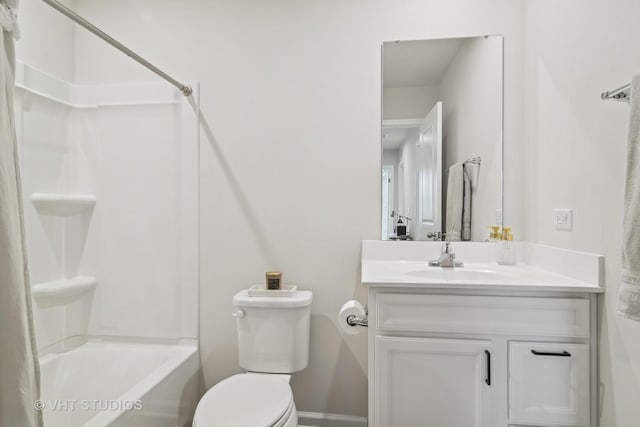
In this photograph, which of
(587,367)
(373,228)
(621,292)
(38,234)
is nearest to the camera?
(621,292)

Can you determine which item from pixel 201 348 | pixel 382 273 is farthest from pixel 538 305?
pixel 201 348

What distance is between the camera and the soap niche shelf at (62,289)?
1625 millimetres

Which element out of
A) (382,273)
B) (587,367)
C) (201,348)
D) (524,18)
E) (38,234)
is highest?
(524,18)

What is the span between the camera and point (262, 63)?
1.84 meters

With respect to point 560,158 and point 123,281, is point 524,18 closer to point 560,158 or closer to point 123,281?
point 560,158

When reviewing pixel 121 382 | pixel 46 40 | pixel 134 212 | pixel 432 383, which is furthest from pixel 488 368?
pixel 46 40

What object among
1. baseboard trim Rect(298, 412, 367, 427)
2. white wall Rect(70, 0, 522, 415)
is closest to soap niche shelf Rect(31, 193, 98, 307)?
white wall Rect(70, 0, 522, 415)

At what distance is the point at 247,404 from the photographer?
49.7 inches

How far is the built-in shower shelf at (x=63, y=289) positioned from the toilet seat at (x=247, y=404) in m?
0.98

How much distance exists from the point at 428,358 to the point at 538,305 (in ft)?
1.41


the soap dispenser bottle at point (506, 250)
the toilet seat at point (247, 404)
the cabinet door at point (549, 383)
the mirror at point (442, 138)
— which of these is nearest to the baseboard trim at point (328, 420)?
the toilet seat at point (247, 404)

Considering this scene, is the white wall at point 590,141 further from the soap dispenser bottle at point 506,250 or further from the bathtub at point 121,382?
the bathtub at point 121,382

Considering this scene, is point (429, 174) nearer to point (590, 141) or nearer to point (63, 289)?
point (590, 141)

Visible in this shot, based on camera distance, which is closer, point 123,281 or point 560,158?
point 560,158
